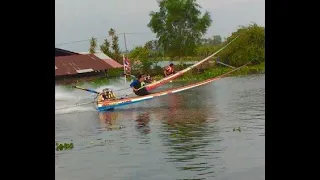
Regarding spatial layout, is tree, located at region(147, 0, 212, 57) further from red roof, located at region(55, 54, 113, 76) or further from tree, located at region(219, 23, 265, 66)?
red roof, located at region(55, 54, 113, 76)

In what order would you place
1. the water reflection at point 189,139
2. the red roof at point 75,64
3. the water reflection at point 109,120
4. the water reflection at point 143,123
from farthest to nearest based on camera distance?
the red roof at point 75,64 → the water reflection at point 109,120 → the water reflection at point 143,123 → the water reflection at point 189,139

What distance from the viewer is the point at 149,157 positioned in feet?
16.9

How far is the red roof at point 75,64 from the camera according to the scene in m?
11.1

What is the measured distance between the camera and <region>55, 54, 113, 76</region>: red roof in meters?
11.1

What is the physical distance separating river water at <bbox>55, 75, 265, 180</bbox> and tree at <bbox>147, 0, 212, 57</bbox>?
7298mm

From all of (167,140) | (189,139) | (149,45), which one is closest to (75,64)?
(149,45)

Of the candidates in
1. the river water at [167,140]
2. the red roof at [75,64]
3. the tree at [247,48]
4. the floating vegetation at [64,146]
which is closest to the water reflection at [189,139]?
the river water at [167,140]

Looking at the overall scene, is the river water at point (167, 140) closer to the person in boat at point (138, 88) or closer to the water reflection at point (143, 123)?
the water reflection at point (143, 123)

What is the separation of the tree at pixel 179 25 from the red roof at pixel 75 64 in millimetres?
6399

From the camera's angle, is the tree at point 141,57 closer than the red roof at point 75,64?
No

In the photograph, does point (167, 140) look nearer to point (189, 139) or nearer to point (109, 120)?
point (189, 139)

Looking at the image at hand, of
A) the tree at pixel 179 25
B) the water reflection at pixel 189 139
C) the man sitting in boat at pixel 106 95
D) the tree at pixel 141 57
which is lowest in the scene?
the water reflection at pixel 189 139

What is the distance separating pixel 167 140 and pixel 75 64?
571 cm
